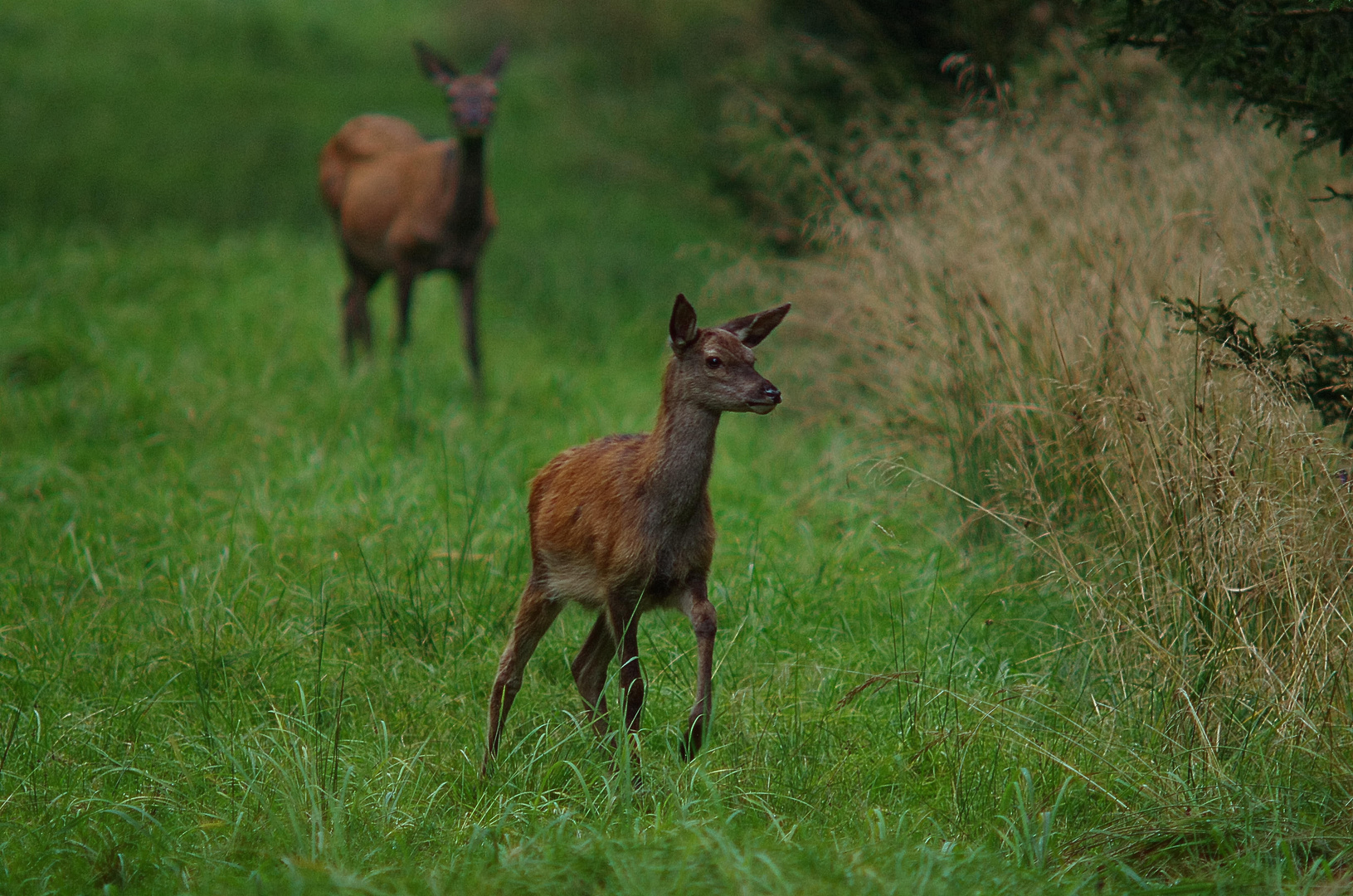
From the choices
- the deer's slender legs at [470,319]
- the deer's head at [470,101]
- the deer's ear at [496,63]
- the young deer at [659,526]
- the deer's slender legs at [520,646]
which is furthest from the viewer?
the deer's ear at [496,63]

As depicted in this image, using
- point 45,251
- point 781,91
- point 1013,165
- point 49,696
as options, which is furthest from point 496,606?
point 45,251

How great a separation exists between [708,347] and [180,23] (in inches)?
922

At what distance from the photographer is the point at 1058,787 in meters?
3.51

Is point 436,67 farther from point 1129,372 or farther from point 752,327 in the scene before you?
point 752,327

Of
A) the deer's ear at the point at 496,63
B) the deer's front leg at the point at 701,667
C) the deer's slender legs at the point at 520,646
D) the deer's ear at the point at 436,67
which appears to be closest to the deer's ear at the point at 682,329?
the deer's front leg at the point at 701,667

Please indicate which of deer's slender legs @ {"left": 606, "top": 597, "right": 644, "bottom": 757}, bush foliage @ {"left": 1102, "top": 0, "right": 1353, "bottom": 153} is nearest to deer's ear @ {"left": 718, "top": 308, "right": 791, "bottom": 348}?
deer's slender legs @ {"left": 606, "top": 597, "right": 644, "bottom": 757}

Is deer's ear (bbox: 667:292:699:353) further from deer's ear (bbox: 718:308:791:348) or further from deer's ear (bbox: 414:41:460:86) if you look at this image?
deer's ear (bbox: 414:41:460:86)

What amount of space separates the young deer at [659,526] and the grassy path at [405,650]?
0.78 feet

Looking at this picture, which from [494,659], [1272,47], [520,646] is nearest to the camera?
[520,646]

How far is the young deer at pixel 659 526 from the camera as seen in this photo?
3.59 m

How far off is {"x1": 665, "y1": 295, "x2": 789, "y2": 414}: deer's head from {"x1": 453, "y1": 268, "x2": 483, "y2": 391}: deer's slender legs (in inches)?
199

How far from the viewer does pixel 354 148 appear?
1028 cm

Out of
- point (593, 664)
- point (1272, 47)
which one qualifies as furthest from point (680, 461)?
point (1272, 47)

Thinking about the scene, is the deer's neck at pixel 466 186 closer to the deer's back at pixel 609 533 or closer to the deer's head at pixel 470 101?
the deer's head at pixel 470 101
